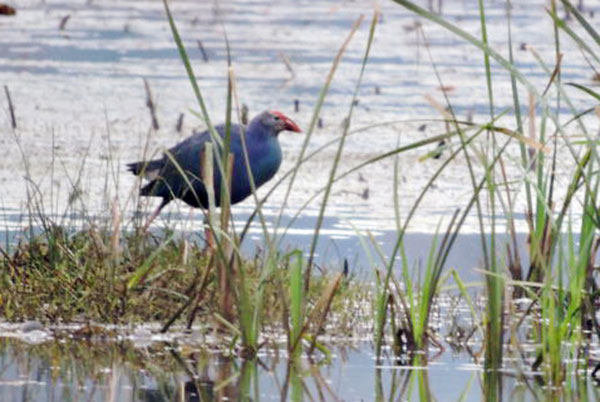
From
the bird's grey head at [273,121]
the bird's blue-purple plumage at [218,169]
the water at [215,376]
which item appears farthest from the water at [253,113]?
the bird's grey head at [273,121]

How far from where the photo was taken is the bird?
6.34 m

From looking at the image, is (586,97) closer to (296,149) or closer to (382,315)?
(296,149)

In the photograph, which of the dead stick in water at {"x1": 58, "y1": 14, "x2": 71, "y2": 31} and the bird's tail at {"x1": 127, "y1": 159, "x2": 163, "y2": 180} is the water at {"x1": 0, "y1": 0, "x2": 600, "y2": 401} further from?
the bird's tail at {"x1": 127, "y1": 159, "x2": 163, "y2": 180}

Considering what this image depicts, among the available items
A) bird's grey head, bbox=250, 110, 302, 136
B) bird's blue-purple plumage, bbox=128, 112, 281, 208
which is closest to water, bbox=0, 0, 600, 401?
bird's blue-purple plumage, bbox=128, 112, 281, 208

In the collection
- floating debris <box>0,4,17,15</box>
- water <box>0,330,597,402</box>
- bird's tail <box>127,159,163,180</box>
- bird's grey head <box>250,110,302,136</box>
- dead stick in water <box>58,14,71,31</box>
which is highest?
floating debris <box>0,4,17,15</box>

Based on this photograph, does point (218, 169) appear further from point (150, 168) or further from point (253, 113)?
point (253, 113)

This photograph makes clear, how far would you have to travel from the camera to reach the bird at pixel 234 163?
20.8 ft

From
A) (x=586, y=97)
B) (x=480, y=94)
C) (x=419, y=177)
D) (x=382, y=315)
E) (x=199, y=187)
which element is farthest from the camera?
(x=480, y=94)

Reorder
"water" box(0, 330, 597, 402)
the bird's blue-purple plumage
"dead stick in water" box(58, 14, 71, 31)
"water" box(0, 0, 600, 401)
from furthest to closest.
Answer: "dead stick in water" box(58, 14, 71, 31) < the bird's blue-purple plumage < "water" box(0, 0, 600, 401) < "water" box(0, 330, 597, 402)

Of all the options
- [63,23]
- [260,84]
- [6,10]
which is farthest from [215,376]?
[6,10]

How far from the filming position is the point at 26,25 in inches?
558

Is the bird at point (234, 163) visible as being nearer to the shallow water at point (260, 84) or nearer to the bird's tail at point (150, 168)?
the bird's tail at point (150, 168)

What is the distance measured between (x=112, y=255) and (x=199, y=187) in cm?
161

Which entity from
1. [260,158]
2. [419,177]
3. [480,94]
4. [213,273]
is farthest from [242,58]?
[213,273]
